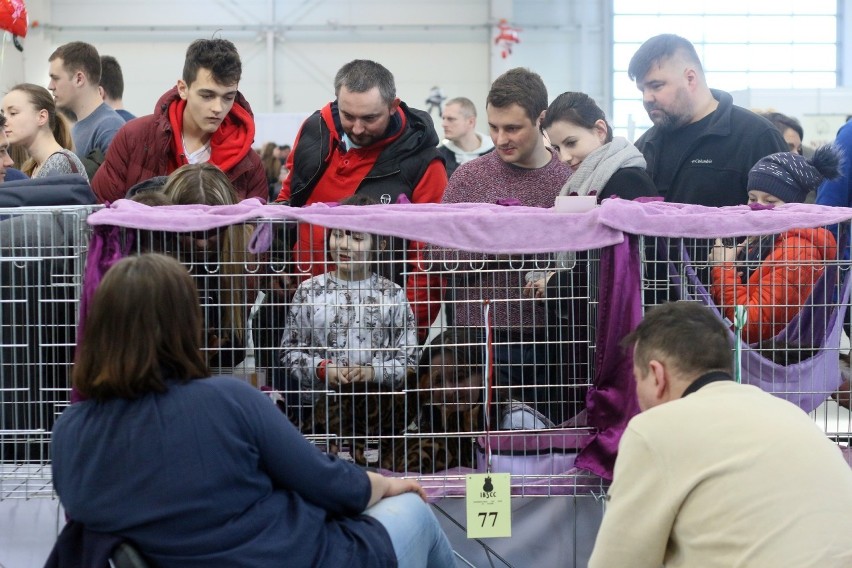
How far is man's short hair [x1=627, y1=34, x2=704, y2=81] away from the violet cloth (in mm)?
1096

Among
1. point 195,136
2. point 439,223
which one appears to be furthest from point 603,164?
point 195,136

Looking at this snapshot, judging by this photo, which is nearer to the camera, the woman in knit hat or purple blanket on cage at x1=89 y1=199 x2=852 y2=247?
purple blanket on cage at x1=89 y1=199 x2=852 y2=247

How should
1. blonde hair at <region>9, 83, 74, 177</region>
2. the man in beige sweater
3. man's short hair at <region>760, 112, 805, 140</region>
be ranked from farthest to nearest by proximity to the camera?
man's short hair at <region>760, 112, 805, 140</region> → blonde hair at <region>9, 83, 74, 177</region> → the man in beige sweater

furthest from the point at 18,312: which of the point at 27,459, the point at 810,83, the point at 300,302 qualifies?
the point at 810,83

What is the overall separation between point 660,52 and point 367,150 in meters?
1.04

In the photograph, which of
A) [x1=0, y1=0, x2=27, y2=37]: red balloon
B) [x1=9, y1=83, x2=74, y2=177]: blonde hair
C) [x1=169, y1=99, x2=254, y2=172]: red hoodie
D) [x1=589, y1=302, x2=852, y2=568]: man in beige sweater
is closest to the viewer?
[x1=589, y1=302, x2=852, y2=568]: man in beige sweater

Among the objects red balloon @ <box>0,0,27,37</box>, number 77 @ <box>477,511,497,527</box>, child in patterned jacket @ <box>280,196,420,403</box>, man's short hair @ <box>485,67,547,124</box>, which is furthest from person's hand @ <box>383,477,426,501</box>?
red balloon @ <box>0,0,27,37</box>

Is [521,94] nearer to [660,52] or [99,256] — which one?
[660,52]

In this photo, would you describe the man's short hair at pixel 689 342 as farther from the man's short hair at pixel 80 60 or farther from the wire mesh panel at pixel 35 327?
the man's short hair at pixel 80 60

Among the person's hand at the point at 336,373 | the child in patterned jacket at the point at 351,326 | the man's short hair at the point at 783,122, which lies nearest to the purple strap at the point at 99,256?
the child in patterned jacket at the point at 351,326

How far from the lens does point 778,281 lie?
2.69 m

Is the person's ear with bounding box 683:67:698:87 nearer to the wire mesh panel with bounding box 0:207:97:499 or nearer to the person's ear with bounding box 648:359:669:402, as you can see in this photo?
the person's ear with bounding box 648:359:669:402

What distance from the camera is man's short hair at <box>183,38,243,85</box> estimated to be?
3.36 m

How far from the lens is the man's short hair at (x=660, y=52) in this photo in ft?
11.6
